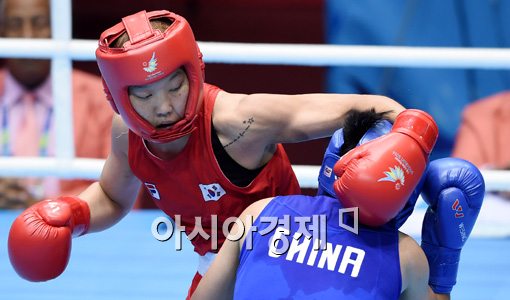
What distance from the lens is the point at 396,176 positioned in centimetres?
174

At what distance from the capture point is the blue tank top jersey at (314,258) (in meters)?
1.73

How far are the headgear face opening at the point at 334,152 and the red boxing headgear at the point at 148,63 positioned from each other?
0.32 m

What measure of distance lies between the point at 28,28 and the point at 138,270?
146 cm

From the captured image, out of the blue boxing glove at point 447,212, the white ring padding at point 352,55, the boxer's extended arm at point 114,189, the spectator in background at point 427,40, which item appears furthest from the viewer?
the spectator in background at point 427,40

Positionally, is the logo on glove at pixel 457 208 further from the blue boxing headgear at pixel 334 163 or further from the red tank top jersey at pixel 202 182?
the red tank top jersey at pixel 202 182

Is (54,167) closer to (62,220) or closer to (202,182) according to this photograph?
(62,220)

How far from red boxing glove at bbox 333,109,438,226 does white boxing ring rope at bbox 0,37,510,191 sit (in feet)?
3.54

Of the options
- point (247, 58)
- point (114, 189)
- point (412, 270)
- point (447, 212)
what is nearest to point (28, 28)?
point (247, 58)

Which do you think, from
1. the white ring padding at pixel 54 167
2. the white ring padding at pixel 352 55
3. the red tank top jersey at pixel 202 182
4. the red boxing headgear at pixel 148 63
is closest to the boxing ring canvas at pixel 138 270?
the white ring padding at pixel 54 167

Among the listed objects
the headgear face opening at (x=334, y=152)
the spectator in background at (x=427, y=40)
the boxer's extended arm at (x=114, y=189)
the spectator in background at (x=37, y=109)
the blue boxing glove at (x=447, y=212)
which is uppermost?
the headgear face opening at (x=334, y=152)

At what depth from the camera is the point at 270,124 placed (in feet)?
6.79

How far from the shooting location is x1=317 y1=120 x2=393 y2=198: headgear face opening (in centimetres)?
190

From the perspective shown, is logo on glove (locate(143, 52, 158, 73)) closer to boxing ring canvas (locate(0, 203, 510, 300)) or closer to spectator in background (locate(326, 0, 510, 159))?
boxing ring canvas (locate(0, 203, 510, 300))

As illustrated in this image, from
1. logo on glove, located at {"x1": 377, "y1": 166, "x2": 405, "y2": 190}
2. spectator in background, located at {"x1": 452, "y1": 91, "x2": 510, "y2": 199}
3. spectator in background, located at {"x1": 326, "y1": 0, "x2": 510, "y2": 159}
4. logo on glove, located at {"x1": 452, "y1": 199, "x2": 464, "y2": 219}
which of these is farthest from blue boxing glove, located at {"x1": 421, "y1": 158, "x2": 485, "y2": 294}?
spectator in background, located at {"x1": 326, "y1": 0, "x2": 510, "y2": 159}
